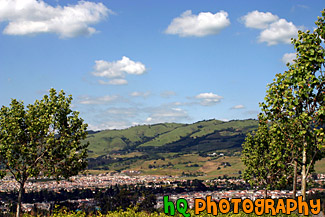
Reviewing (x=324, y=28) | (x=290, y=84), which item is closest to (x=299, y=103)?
(x=290, y=84)

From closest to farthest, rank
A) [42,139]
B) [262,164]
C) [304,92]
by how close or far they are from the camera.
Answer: [304,92] → [42,139] → [262,164]

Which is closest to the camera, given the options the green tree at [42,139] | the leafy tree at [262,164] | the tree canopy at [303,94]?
the tree canopy at [303,94]

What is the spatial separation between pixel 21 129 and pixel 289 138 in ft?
80.9

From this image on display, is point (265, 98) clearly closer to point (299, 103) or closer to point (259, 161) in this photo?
point (299, 103)

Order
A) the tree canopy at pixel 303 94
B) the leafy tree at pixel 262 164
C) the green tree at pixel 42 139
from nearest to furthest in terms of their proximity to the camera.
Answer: the tree canopy at pixel 303 94, the green tree at pixel 42 139, the leafy tree at pixel 262 164

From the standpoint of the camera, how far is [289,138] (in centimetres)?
2480

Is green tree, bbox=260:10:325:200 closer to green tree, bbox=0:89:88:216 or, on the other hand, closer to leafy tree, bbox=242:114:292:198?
green tree, bbox=0:89:88:216

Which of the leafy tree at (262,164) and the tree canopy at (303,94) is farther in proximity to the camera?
the leafy tree at (262,164)

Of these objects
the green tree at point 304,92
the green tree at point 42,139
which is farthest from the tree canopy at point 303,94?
the green tree at point 42,139

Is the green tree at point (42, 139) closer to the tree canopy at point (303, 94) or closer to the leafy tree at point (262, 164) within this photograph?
the tree canopy at point (303, 94)

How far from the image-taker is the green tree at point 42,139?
3291 centimetres

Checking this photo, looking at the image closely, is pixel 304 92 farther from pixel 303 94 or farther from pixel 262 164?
pixel 262 164

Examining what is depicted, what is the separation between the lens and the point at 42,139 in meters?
33.8

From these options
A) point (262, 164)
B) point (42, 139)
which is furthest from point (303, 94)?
point (262, 164)
